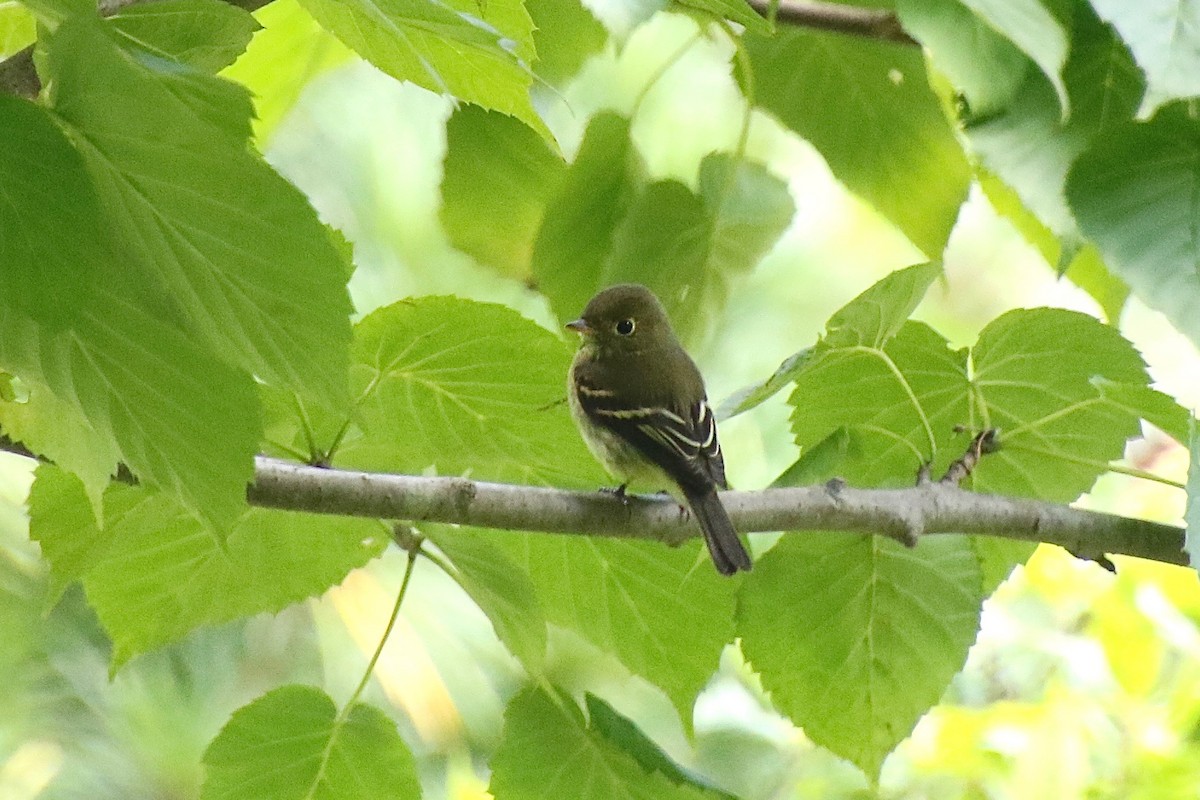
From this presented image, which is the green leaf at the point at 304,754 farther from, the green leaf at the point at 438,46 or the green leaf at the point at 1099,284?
the green leaf at the point at 1099,284

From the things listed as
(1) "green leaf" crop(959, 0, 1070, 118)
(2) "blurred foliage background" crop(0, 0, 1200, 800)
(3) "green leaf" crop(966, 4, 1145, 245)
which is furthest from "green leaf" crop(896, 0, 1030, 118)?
(2) "blurred foliage background" crop(0, 0, 1200, 800)

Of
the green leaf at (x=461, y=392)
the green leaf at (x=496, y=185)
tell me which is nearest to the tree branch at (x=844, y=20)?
the green leaf at (x=496, y=185)

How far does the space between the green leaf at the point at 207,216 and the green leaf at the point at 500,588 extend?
0.33 meters

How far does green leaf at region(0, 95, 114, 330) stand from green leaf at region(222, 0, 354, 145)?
67 centimetres

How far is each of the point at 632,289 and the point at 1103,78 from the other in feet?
3.17

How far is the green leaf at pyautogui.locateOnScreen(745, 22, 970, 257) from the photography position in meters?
1.14

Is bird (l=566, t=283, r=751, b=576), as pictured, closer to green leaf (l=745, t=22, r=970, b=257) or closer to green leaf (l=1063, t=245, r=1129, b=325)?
green leaf (l=745, t=22, r=970, b=257)

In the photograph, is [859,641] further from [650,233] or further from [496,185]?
[496,185]

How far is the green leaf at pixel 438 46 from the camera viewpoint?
0.50 meters

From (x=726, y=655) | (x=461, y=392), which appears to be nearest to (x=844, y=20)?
(x=461, y=392)

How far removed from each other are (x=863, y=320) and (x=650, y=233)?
254 mm

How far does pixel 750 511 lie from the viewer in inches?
39.2

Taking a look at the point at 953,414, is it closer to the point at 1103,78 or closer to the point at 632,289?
the point at 1103,78

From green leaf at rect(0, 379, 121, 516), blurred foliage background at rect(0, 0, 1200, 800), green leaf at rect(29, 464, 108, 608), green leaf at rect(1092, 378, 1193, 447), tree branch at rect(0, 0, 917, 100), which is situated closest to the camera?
green leaf at rect(0, 379, 121, 516)
